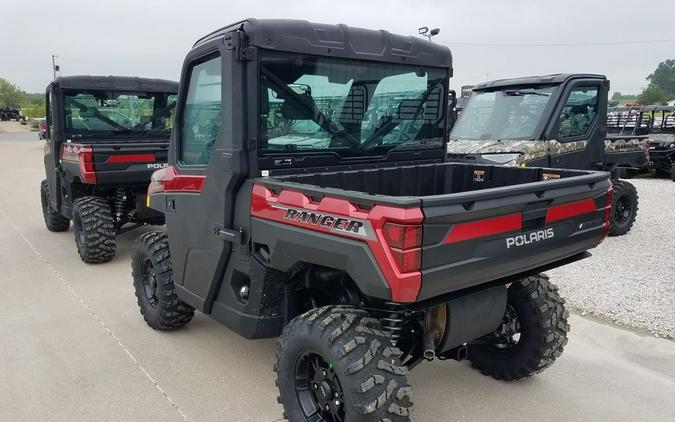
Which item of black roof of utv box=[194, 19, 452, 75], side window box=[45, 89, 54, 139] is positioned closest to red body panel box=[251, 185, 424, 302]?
black roof of utv box=[194, 19, 452, 75]

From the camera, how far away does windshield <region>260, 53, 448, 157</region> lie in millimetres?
3115

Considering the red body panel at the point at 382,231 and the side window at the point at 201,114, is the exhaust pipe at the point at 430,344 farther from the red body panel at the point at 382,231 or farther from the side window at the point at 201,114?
the side window at the point at 201,114

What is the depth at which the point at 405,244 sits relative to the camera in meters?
2.21

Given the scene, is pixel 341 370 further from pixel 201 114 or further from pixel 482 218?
pixel 201 114

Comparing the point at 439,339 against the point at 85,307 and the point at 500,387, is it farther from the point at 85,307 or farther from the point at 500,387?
the point at 85,307

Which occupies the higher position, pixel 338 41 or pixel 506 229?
pixel 338 41

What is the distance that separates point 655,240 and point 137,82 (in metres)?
7.51

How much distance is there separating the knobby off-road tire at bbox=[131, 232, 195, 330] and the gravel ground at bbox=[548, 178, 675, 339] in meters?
3.62

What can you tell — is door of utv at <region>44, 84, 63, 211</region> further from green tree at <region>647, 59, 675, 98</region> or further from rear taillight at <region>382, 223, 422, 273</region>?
green tree at <region>647, 59, 675, 98</region>

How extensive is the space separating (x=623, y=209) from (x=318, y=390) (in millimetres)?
6973

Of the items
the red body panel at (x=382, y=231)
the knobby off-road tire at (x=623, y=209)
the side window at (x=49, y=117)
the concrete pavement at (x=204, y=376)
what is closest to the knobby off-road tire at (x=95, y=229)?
the concrete pavement at (x=204, y=376)

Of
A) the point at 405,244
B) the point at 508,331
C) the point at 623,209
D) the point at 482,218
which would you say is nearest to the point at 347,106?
the point at 482,218

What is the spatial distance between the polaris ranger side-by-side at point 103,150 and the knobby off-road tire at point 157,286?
2.23 m

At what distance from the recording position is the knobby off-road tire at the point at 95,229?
20.8 ft
